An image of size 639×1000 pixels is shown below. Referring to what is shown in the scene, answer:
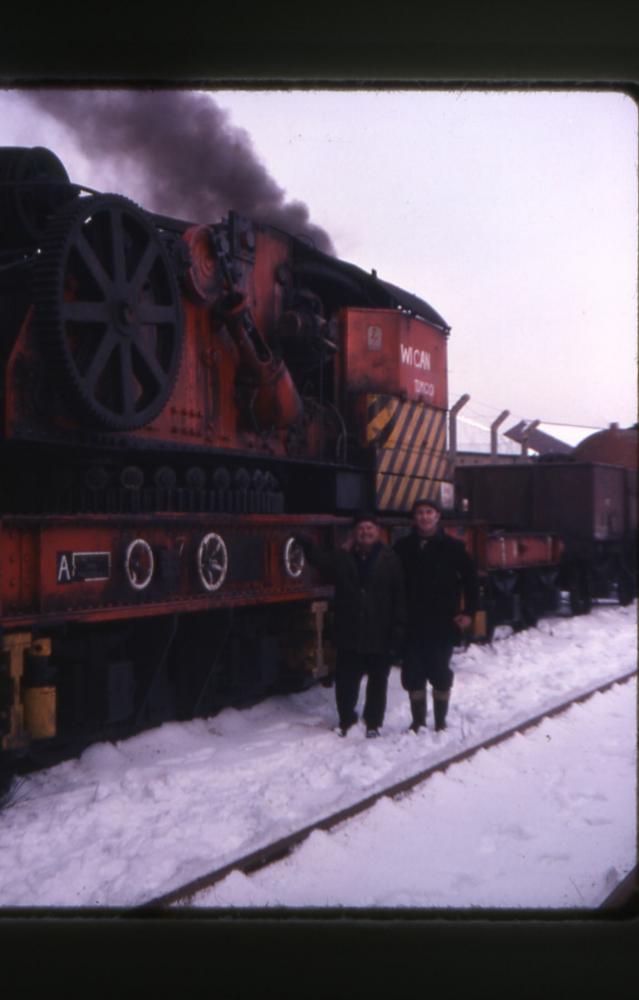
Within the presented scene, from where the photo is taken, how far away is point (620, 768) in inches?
250

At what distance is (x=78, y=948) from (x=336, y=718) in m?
4.73

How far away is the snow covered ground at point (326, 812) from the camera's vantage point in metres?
4.44

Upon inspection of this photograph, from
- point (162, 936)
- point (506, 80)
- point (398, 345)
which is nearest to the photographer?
point (162, 936)

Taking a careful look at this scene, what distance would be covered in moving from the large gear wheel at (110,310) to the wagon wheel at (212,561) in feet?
3.35

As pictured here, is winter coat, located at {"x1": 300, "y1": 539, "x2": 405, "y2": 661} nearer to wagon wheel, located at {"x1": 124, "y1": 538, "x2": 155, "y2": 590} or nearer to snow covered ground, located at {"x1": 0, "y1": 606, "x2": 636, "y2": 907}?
snow covered ground, located at {"x1": 0, "y1": 606, "x2": 636, "y2": 907}

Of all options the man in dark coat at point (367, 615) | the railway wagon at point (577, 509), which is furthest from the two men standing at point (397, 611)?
the railway wagon at point (577, 509)

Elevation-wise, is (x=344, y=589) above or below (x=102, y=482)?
below

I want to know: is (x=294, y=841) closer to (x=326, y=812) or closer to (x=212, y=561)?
(x=326, y=812)

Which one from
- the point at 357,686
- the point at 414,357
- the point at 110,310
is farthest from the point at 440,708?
the point at 414,357

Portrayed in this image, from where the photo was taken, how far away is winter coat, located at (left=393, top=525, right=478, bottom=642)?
742 cm

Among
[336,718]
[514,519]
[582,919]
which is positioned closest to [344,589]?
[336,718]

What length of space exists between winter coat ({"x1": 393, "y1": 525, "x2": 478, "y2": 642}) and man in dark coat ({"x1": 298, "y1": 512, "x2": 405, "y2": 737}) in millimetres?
174

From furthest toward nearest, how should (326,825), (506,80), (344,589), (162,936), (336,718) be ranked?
(336,718) < (344,589) < (326,825) < (506,80) < (162,936)

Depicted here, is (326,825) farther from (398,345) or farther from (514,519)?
(514,519)
